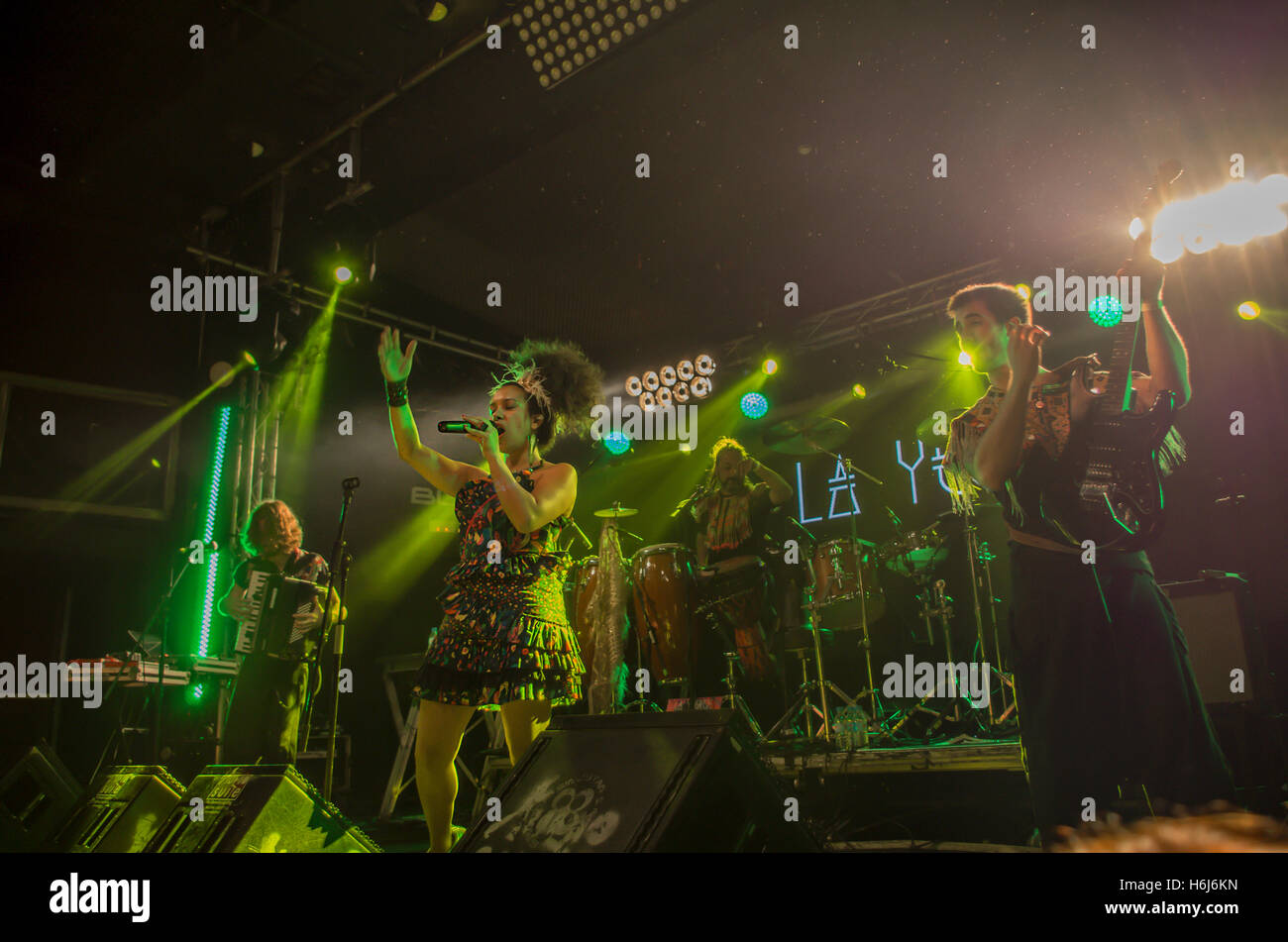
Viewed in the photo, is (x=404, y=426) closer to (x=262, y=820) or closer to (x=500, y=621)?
(x=500, y=621)

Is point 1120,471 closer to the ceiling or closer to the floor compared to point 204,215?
closer to the floor

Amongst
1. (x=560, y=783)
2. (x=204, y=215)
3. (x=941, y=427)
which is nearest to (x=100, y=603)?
(x=204, y=215)

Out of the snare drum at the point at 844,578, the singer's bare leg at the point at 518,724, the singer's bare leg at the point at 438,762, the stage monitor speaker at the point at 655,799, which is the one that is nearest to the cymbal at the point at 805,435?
the snare drum at the point at 844,578

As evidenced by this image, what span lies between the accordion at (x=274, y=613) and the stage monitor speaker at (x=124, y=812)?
1.80 m

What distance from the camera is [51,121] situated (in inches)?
225

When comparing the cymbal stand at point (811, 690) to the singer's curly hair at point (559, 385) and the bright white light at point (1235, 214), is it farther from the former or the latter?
the bright white light at point (1235, 214)

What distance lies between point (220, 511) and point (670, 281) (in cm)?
473

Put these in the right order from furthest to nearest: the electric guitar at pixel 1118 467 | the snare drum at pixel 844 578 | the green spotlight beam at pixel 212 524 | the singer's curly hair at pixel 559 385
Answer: the green spotlight beam at pixel 212 524, the snare drum at pixel 844 578, the singer's curly hair at pixel 559 385, the electric guitar at pixel 1118 467

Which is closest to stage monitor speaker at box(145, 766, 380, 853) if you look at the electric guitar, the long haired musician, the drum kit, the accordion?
the electric guitar

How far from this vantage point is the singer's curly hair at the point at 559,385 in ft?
11.0

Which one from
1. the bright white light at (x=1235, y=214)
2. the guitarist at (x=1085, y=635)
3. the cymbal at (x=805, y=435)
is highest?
the bright white light at (x=1235, y=214)

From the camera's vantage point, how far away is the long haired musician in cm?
521

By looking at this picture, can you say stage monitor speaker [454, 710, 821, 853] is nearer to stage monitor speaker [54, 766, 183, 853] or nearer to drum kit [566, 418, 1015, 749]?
stage monitor speaker [54, 766, 183, 853]
